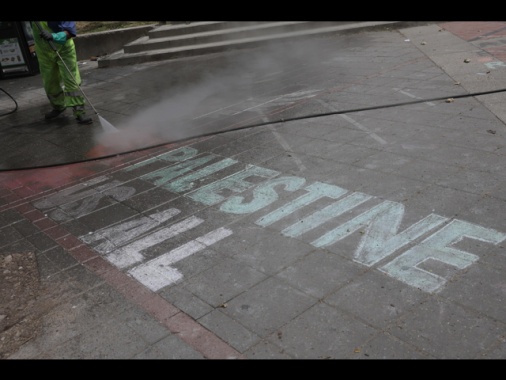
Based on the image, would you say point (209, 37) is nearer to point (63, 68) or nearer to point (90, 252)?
point (63, 68)

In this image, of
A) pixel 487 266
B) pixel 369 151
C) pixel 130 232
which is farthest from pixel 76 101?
pixel 487 266

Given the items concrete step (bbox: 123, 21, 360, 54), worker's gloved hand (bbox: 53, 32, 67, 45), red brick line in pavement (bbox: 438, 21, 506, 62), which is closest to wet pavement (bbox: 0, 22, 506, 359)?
red brick line in pavement (bbox: 438, 21, 506, 62)

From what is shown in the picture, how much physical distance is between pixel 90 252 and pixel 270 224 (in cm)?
170

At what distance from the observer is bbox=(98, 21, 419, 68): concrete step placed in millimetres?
13211

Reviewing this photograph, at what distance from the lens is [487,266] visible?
3912 millimetres

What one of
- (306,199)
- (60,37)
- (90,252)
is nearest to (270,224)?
(306,199)

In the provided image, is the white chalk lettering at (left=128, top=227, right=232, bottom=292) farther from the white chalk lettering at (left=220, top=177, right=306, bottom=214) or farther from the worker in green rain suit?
the worker in green rain suit

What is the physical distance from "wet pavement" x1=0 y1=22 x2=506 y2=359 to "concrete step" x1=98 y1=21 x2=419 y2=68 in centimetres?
403

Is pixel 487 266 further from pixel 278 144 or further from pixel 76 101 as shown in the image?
pixel 76 101

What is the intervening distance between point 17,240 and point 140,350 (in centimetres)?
247

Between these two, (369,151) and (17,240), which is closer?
(17,240)
